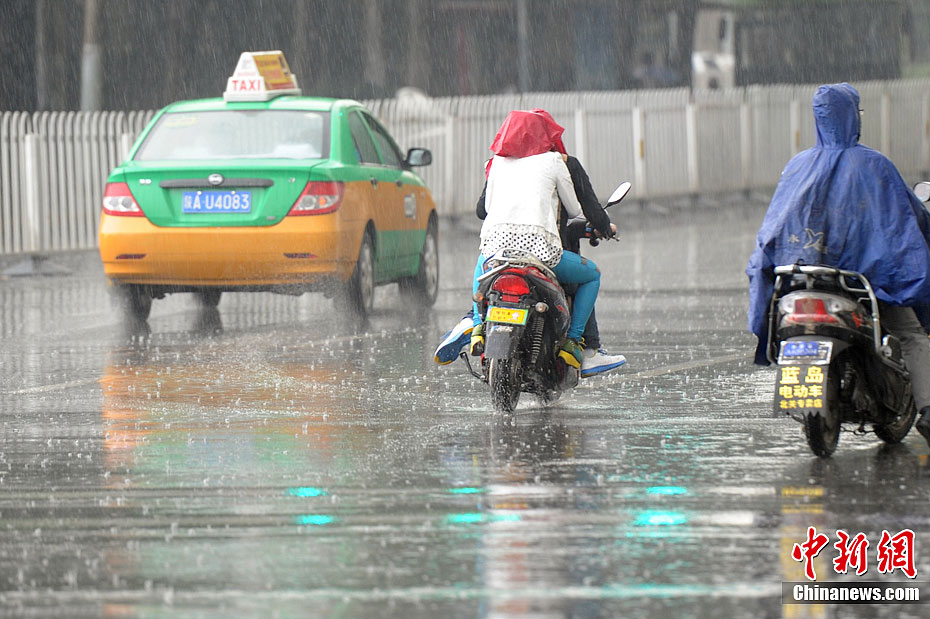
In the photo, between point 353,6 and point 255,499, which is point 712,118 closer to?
point 353,6

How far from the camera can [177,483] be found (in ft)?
23.7

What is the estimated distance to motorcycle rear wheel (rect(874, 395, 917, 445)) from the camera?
25.8 feet

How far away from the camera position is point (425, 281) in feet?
49.9

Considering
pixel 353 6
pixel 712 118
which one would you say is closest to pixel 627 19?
pixel 353 6

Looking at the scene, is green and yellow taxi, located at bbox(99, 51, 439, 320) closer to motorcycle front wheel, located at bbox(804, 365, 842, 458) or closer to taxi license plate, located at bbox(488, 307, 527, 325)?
taxi license plate, located at bbox(488, 307, 527, 325)

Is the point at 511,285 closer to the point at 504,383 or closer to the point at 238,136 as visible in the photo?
the point at 504,383

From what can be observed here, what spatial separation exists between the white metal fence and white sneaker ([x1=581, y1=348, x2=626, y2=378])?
10.7 metres

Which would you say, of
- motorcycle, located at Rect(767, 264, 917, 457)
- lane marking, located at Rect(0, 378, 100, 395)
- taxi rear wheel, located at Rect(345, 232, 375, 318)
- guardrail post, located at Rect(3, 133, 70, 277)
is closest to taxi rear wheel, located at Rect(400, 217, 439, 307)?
taxi rear wheel, located at Rect(345, 232, 375, 318)

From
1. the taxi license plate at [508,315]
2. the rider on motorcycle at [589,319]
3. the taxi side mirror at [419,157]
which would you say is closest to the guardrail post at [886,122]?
the taxi side mirror at [419,157]

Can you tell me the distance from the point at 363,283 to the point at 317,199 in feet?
2.89

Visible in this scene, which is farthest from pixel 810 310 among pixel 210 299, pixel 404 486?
pixel 210 299

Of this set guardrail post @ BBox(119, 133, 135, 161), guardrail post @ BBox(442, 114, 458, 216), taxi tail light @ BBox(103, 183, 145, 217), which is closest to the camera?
taxi tail light @ BBox(103, 183, 145, 217)

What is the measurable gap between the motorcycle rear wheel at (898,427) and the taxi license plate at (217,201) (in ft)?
20.5

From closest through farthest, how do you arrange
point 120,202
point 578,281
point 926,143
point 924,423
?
point 924,423, point 578,281, point 120,202, point 926,143
